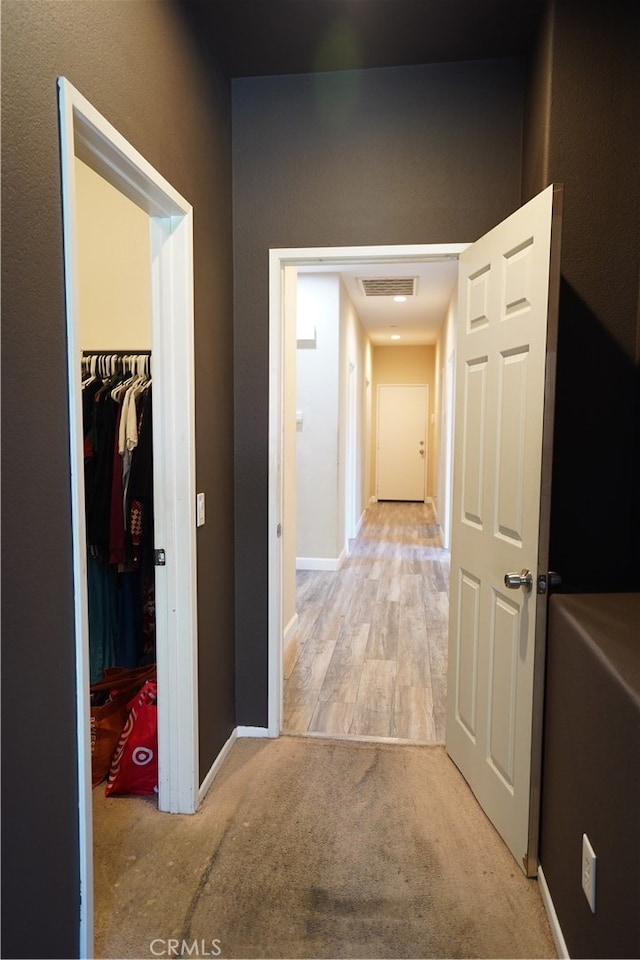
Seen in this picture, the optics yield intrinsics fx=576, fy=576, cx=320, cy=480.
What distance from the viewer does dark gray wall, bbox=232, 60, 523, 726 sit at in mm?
2227

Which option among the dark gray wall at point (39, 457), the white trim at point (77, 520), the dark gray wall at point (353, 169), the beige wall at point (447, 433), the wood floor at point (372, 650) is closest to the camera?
the dark gray wall at point (39, 457)

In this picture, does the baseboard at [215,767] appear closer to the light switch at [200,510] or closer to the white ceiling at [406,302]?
the light switch at [200,510]

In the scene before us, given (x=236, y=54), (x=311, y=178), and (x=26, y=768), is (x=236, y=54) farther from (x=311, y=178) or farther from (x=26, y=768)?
(x=26, y=768)

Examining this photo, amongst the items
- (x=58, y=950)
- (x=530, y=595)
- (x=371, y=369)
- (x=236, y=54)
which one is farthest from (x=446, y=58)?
(x=371, y=369)

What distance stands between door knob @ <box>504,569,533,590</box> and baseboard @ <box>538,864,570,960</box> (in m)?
0.83

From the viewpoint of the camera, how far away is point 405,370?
1002 centimetres

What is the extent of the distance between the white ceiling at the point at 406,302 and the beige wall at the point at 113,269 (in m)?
1.10

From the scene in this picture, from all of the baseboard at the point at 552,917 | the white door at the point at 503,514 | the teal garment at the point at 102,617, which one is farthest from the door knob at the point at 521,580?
the teal garment at the point at 102,617

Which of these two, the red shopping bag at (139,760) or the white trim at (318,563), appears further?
the white trim at (318,563)

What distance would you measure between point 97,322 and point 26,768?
6.81 feet

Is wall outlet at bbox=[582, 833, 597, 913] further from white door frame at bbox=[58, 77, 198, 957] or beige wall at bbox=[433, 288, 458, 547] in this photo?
beige wall at bbox=[433, 288, 458, 547]

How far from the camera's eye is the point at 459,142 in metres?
2.24

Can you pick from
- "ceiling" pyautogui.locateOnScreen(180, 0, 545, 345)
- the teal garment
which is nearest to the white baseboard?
the teal garment

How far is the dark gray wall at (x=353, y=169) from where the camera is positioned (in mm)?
2227
